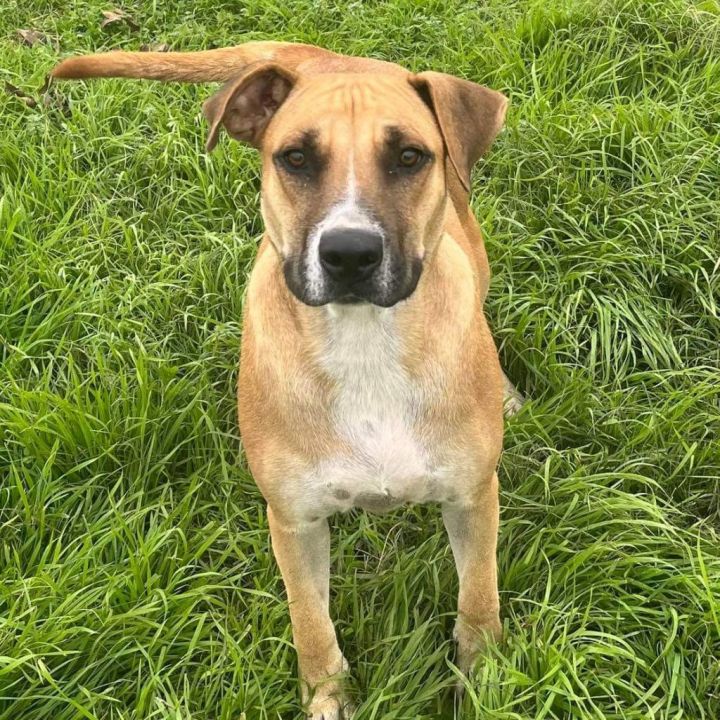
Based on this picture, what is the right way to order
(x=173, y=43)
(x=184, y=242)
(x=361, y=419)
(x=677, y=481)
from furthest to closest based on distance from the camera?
1. (x=173, y=43)
2. (x=184, y=242)
3. (x=677, y=481)
4. (x=361, y=419)

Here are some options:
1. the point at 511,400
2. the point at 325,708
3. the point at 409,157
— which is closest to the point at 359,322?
the point at 409,157

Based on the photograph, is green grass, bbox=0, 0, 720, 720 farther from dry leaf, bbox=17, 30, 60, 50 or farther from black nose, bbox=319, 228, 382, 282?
black nose, bbox=319, 228, 382, 282

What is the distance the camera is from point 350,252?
2160mm

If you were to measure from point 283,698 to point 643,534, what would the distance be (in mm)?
1399

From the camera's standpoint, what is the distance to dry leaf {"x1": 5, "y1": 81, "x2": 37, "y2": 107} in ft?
16.1

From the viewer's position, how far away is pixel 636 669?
281 cm

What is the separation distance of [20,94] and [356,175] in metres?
3.58

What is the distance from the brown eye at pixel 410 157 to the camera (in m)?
2.35

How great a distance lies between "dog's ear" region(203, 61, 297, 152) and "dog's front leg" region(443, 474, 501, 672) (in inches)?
52.3

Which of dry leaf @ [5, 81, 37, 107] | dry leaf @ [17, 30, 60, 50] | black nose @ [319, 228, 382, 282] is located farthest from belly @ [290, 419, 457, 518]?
dry leaf @ [17, 30, 60, 50]

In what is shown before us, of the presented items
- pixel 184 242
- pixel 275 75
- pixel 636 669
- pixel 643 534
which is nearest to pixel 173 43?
pixel 184 242

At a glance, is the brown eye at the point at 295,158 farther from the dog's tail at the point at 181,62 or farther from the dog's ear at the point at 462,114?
the dog's tail at the point at 181,62

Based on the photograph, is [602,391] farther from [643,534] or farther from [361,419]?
[361,419]

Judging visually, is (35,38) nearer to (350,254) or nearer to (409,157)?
(409,157)
